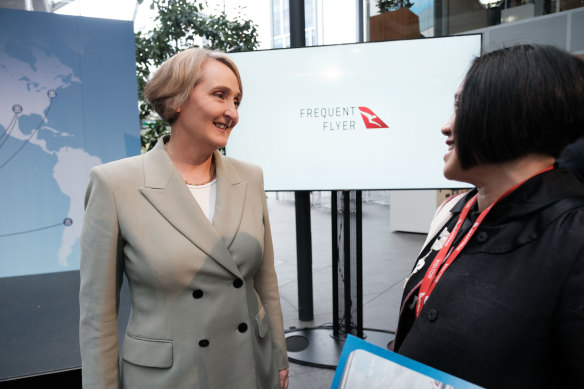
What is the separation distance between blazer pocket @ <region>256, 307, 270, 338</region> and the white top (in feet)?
1.23

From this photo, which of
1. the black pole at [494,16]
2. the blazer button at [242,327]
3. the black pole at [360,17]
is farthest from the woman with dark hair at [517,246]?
the black pole at [494,16]

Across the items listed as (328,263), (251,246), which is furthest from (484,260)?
(328,263)

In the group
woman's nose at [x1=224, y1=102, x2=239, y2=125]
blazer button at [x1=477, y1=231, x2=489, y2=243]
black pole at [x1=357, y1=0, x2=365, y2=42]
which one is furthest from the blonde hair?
black pole at [x1=357, y1=0, x2=365, y2=42]

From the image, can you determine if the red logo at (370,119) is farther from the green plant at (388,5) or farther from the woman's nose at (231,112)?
the green plant at (388,5)

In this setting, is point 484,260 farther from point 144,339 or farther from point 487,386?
point 144,339

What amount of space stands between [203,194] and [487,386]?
987mm

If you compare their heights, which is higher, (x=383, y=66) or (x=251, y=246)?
(x=383, y=66)

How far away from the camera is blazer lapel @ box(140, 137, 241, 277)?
47.1 inches

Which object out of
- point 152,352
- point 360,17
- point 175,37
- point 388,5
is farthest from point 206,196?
point 360,17

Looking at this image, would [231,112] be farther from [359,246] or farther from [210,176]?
[359,246]

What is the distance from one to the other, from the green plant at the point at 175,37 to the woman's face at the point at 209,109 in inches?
78.5

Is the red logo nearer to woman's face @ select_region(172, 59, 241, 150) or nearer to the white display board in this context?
the white display board

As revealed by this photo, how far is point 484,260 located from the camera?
775 mm

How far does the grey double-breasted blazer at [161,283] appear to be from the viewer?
3.78ft
